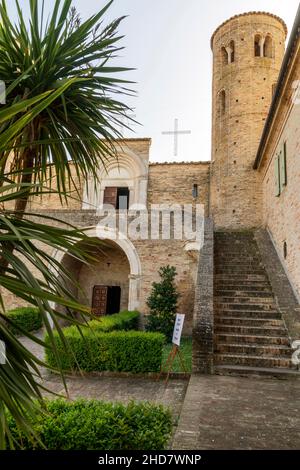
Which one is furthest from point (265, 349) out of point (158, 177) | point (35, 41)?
point (158, 177)

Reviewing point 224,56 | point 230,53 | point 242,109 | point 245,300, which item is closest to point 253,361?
point 245,300

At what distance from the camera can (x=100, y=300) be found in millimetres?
16844

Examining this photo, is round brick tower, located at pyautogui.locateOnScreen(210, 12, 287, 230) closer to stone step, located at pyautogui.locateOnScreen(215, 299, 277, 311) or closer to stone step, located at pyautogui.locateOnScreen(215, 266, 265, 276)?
stone step, located at pyautogui.locateOnScreen(215, 266, 265, 276)

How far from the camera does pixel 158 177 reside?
2005cm

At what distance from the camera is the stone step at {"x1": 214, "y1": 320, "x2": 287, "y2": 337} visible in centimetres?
786

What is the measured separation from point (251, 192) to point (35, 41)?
14.8 m

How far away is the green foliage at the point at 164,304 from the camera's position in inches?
476

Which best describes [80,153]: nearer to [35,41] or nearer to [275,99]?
[35,41]

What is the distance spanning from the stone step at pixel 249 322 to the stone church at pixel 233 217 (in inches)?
0.9

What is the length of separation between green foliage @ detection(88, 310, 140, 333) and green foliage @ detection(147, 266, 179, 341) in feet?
2.06

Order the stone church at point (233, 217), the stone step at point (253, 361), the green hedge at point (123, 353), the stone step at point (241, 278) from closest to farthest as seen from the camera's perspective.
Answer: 1. the stone step at point (253, 361)
2. the stone church at point (233, 217)
3. the green hedge at point (123, 353)
4. the stone step at point (241, 278)

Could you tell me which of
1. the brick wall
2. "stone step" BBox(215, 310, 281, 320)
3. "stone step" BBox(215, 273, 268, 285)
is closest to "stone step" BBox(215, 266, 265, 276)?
"stone step" BBox(215, 273, 268, 285)

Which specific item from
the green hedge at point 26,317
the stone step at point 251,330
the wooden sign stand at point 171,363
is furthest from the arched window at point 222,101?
the wooden sign stand at point 171,363

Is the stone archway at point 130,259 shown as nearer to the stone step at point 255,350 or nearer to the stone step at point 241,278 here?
the stone step at point 241,278
